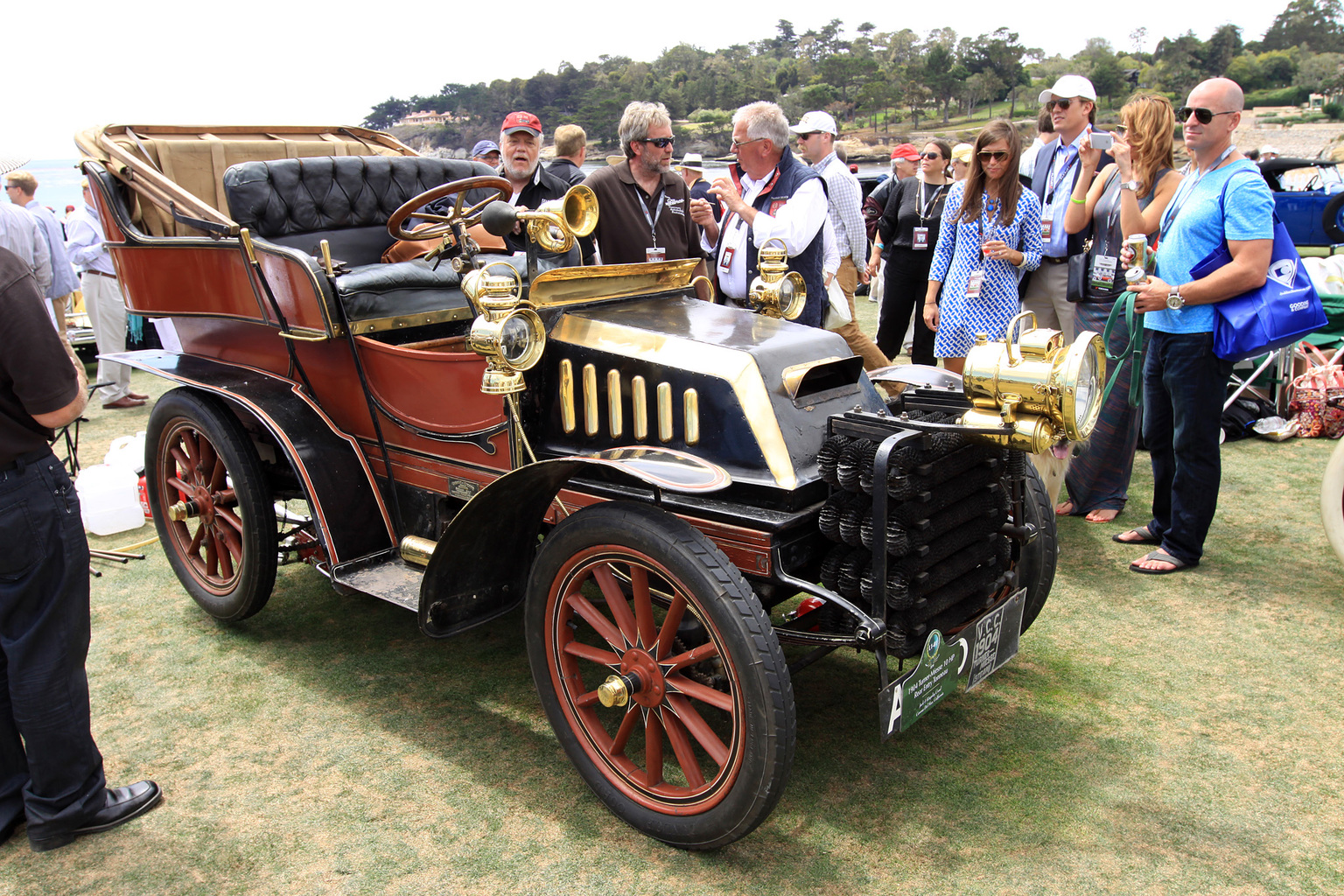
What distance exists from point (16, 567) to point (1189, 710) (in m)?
3.49

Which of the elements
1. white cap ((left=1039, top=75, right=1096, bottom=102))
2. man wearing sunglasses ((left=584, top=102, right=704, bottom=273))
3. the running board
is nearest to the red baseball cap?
man wearing sunglasses ((left=584, top=102, right=704, bottom=273))

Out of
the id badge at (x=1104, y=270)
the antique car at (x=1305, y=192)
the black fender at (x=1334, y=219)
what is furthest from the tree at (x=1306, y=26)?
the id badge at (x=1104, y=270)

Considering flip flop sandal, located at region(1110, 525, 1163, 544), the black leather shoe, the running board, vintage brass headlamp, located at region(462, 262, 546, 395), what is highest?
vintage brass headlamp, located at region(462, 262, 546, 395)

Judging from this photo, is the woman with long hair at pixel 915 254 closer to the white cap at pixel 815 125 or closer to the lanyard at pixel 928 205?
the lanyard at pixel 928 205

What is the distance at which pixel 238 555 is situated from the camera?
360 cm

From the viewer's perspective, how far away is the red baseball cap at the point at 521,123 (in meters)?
5.45

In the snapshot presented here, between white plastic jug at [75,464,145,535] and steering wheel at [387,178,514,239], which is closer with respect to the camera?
steering wheel at [387,178,514,239]

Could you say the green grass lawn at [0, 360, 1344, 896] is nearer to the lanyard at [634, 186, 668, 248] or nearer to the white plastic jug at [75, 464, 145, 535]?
the white plastic jug at [75, 464, 145, 535]

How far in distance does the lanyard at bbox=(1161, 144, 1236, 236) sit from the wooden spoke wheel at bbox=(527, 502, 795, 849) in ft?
9.20

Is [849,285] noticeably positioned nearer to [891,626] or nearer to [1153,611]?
[1153,611]

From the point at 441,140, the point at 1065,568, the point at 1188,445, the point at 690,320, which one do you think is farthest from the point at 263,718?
the point at 441,140

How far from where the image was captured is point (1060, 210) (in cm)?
473

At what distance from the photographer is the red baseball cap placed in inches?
215

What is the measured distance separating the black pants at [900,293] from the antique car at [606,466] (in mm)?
3031
